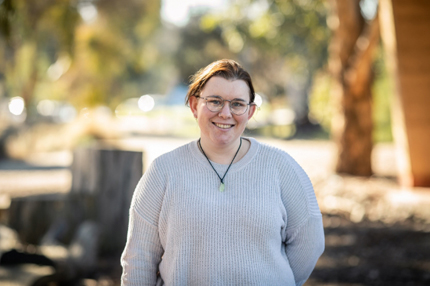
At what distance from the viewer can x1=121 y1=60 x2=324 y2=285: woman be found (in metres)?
2.29

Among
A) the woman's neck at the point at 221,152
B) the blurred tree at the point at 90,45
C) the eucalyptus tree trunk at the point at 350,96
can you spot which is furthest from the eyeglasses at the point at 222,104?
the blurred tree at the point at 90,45

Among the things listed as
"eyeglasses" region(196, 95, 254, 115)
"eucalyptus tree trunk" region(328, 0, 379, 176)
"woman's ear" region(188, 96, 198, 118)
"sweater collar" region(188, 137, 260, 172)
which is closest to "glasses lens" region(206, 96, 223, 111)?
"eyeglasses" region(196, 95, 254, 115)

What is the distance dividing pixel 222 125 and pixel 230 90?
0.53 ft

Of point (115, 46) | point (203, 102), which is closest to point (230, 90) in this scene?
point (203, 102)

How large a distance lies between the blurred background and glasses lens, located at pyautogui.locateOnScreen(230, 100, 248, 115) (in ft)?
0.97

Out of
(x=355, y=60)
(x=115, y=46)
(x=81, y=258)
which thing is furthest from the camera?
(x=115, y=46)

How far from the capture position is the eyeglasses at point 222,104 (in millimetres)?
2375

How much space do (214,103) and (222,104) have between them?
0.12 ft

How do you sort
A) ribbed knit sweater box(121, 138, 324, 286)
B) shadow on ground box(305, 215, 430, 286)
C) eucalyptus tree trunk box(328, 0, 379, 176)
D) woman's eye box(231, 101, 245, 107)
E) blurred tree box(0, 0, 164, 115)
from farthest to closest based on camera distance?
blurred tree box(0, 0, 164, 115) → eucalyptus tree trunk box(328, 0, 379, 176) → shadow on ground box(305, 215, 430, 286) → woman's eye box(231, 101, 245, 107) → ribbed knit sweater box(121, 138, 324, 286)

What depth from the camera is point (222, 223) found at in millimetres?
2289

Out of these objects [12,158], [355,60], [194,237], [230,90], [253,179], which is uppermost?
[355,60]

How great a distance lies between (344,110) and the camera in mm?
11320

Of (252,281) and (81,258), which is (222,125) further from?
(81,258)

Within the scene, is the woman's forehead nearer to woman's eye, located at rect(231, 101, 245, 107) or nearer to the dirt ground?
woman's eye, located at rect(231, 101, 245, 107)
